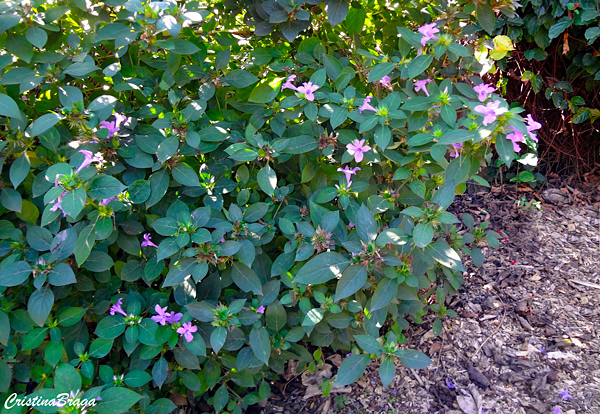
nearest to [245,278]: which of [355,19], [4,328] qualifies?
[4,328]

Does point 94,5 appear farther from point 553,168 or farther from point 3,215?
point 553,168

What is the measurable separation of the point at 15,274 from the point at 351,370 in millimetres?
1112

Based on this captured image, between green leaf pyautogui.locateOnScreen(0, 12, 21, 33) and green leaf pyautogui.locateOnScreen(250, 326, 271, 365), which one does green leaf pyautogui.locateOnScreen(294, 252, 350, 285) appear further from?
green leaf pyautogui.locateOnScreen(0, 12, 21, 33)

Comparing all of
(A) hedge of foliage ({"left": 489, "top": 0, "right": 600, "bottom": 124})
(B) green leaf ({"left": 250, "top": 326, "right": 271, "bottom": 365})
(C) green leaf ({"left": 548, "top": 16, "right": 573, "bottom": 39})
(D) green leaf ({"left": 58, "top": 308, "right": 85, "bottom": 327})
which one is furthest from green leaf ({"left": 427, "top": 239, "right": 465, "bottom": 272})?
(C) green leaf ({"left": 548, "top": 16, "right": 573, "bottom": 39})

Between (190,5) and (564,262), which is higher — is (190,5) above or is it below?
above

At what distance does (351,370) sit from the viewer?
1.48 m

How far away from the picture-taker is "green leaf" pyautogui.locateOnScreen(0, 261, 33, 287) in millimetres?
1298

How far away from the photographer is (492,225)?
3158 mm

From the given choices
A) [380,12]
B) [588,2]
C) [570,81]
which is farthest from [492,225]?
[380,12]

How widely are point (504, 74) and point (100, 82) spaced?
2.95m

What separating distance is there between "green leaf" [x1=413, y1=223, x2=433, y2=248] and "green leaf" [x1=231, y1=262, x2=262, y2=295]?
56 cm

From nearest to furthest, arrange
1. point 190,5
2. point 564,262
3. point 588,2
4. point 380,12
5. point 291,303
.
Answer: point 190,5 < point 291,303 < point 380,12 < point 588,2 < point 564,262

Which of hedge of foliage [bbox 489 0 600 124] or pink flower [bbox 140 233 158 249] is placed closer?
pink flower [bbox 140 233 158 249]

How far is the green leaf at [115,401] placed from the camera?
126cm
